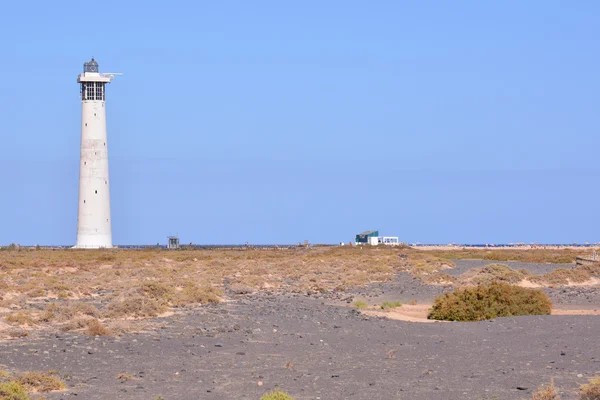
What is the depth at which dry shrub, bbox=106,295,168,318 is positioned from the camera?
22.6m

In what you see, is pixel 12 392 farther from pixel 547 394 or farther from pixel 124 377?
pixel 547 394

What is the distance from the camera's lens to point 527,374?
1470 cm

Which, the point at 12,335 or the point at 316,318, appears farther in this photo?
the point at 316,318

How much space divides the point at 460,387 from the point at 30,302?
16.1 meters

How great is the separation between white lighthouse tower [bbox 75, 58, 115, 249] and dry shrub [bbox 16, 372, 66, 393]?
53.1m

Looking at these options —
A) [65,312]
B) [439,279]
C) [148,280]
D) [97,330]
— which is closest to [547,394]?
[97,330]

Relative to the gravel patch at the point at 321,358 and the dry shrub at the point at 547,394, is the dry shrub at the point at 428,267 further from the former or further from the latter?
the dry shrub at the point at 547,394

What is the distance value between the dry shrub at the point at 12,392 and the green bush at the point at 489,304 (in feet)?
49.6

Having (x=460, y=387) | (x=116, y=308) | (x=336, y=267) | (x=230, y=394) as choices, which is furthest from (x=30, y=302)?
(x=336, y=267)

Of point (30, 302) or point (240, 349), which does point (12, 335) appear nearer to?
point (240, 349)

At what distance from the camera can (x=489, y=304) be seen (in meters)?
25.5

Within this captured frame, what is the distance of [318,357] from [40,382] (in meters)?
5.67

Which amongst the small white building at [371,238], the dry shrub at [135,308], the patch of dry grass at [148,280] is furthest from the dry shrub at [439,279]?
the small white building at [371,238]

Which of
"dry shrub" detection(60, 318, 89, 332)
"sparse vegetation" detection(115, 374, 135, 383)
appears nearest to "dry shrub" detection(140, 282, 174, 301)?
"dry shrub" detection(60, 318, 89, 332)
